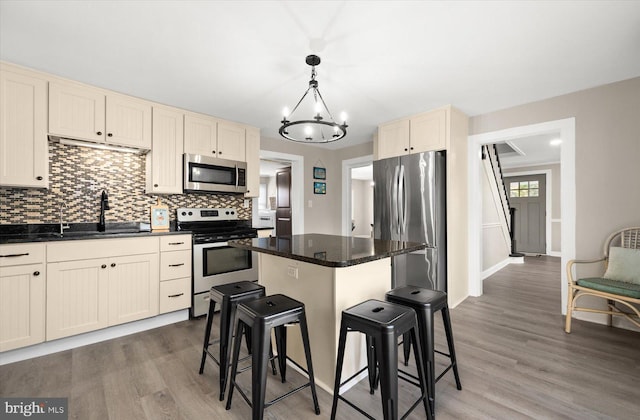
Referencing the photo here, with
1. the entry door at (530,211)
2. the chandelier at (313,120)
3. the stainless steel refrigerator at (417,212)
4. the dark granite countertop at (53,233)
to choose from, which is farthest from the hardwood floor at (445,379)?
the entry door at (530,211)

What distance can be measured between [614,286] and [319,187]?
3.85 meters

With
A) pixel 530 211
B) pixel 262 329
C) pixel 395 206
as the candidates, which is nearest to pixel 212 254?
pixel 262 329

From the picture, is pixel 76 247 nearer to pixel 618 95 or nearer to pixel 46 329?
pixel 46 329

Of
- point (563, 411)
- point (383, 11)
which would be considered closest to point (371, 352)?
point (563, 411)

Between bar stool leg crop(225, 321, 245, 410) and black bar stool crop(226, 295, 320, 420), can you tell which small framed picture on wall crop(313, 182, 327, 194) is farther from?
bar stool leg crop(225, 321, 245, 410)

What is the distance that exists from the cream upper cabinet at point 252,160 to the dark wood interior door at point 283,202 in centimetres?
181

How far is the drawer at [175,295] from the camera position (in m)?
2.86

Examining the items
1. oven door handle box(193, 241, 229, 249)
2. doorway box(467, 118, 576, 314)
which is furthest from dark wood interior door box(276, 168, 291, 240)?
doorway box(467, 118, 576, 314)

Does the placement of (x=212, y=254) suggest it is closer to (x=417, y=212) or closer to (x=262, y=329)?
(x=262, y=329)

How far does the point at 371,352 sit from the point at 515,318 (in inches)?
82.7

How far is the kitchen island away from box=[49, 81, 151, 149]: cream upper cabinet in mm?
1882

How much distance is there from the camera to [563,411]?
1591mm

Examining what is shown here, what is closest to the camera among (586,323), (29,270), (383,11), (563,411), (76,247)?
(563,411)

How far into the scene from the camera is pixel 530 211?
7059mm
